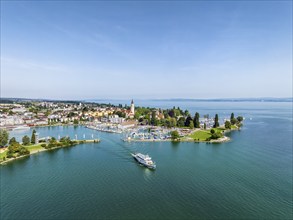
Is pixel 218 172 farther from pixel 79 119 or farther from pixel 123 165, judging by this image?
pixel 79 119

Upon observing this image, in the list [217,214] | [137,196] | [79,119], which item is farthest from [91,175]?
[79,119]

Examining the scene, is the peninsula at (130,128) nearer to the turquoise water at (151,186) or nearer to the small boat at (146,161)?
the turquoise water at (151,186)

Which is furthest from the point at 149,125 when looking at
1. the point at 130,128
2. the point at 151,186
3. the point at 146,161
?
the point at 151,186

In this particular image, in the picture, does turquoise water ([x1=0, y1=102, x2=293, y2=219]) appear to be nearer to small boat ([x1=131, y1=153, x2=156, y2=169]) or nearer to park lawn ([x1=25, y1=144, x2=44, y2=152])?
small boat ([x1=131, y1=153, x2=156, y2=169])

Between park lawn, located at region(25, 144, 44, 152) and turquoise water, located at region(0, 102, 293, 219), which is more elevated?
park lawn, located at region(25, 144, 44, 152)

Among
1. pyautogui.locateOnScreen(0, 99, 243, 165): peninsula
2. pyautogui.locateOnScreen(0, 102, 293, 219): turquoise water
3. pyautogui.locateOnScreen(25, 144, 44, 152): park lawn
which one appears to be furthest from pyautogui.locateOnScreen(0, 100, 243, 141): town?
pyautogui.locateOnScreen(25, 144, 44, 152): park lawn

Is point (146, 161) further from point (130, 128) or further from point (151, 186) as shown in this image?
point (130, 128)

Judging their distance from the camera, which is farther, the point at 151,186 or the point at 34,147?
the point at 34,147

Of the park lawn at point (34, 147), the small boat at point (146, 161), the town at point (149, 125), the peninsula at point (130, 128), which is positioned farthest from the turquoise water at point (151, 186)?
the town at point (149, 125)
